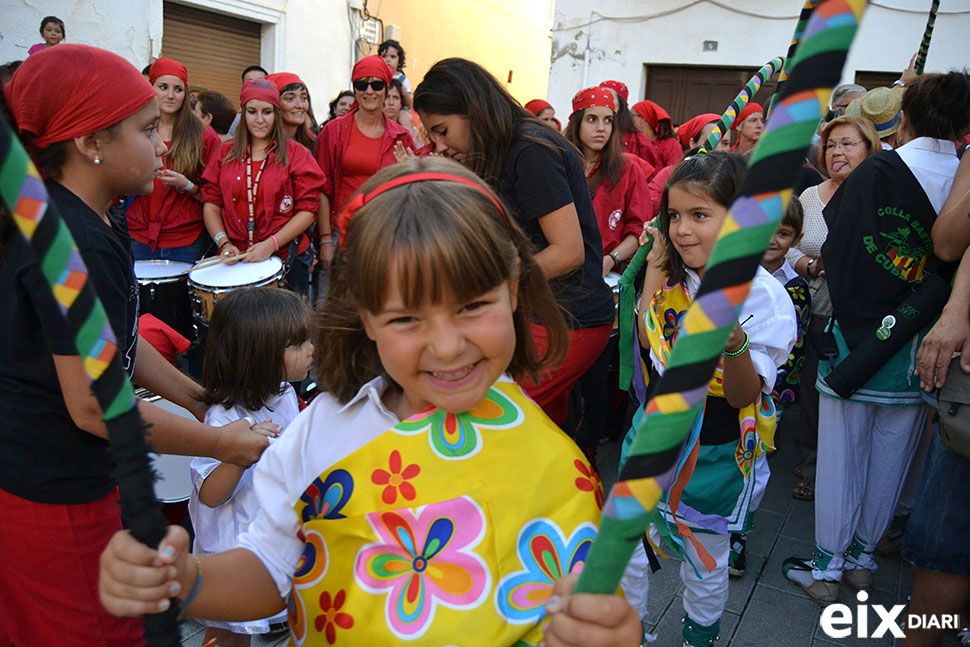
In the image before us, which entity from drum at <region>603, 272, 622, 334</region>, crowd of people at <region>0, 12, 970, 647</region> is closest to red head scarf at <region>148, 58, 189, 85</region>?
crowd of people at <region>0, 12, 970, 647</region>

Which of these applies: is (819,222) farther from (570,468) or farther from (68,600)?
(68,600)

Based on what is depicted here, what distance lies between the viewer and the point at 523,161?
2744mm

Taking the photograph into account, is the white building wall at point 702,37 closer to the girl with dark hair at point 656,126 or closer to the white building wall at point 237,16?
the white building wall at point 237,16

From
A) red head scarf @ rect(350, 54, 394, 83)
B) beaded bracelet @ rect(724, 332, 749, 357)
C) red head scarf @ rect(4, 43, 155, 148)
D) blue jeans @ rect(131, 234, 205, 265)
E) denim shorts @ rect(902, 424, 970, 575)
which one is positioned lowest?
denim shorts @ rect(902, 424, 970, 575)

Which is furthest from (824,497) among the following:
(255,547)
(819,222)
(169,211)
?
(169,211)

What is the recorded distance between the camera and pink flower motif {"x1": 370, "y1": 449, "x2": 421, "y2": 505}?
4.28 ft

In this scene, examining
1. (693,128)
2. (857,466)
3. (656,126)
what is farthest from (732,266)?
(656,126)

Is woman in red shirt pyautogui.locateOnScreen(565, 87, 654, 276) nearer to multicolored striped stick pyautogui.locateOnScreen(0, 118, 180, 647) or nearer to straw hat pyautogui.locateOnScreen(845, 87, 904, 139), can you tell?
straw hat pyautogui.locateOnScreen(845, 87, 904, 139)

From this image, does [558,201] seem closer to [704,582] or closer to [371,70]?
[704,582]

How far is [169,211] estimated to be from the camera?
4902 mm

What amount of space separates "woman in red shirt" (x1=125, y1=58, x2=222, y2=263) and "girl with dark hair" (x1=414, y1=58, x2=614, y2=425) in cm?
273

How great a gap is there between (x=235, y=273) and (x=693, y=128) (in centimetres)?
435

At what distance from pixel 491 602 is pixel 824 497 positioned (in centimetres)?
238

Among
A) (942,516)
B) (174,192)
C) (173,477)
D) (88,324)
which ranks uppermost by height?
(88,324)
